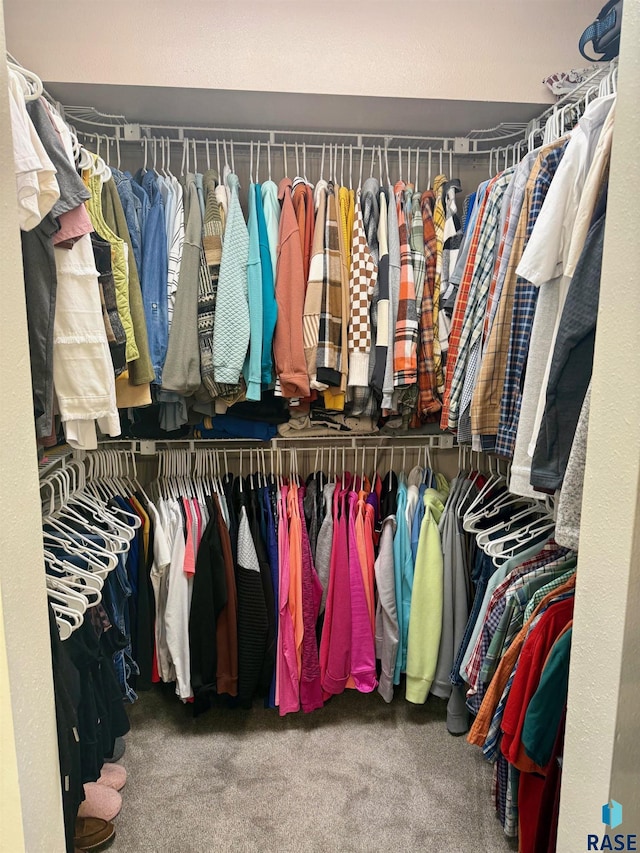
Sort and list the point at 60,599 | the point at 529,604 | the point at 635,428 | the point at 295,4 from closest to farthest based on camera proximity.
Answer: the point at 635,428 → the point at 60,599 → the point at 529,604 → the point at 295,4

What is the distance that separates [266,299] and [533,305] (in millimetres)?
925

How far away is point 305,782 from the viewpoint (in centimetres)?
188

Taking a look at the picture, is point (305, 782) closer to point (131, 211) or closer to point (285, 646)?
point (285, 646)

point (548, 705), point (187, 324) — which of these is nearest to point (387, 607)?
point (548, 705)

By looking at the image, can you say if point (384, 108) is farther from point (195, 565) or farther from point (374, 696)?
point (374, 696)

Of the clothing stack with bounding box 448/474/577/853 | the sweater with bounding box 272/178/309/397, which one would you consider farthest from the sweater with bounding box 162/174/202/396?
the clothing stack with bounding box 448/474/577/853

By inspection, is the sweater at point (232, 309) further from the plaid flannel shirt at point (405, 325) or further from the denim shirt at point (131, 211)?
the plaid flannel shirt at point (405, 325)

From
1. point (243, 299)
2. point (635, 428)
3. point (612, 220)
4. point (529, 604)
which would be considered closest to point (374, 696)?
point (529, 604)

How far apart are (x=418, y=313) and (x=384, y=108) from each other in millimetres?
720

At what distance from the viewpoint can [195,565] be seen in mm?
2047

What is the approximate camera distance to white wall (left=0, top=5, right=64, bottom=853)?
0.73 meters

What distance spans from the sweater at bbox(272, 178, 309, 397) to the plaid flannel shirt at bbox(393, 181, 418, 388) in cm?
33

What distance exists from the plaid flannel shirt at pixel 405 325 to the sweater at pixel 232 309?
0.54 metres

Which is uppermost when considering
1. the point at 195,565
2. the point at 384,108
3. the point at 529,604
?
the point at 384,108
